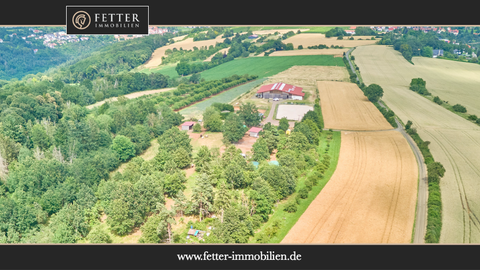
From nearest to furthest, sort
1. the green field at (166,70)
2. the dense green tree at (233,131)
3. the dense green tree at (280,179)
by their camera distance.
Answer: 1. the dense green tree at (280,179)
2. the dense green tree at (233,131)
3. the green field at (166,70)

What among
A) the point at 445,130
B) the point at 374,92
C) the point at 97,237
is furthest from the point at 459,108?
the point at 97,237

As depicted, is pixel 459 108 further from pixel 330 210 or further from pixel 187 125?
pixel 187 125

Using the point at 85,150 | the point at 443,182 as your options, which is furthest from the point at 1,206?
the point at 443,182

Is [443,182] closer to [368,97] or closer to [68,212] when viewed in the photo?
[368,97]
